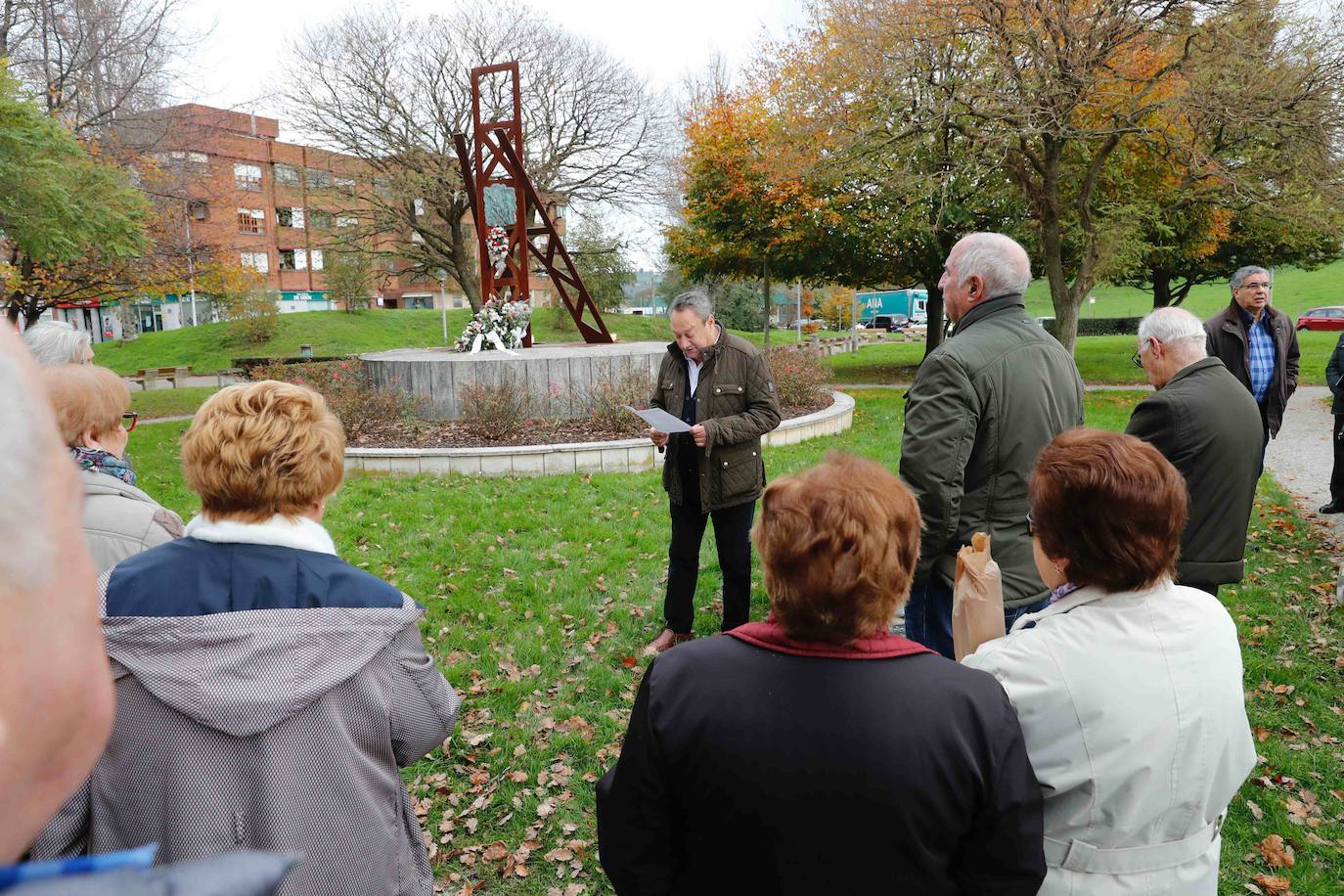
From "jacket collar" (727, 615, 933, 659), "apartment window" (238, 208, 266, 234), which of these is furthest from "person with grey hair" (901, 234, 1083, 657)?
"apartment window" (238, 208, 266, 234)

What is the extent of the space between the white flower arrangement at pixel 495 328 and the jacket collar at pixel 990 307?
32.9ft

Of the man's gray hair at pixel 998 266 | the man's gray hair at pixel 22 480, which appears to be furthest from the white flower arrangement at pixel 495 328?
the man's gray hair at pixel 22 480

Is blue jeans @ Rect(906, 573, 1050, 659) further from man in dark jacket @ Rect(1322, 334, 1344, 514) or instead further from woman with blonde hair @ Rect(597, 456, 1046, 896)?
man in dark jacket @ Rect(1322, 334, 1344, 514)

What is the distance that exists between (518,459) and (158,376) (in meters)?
22.4

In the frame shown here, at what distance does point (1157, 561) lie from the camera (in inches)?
73.6

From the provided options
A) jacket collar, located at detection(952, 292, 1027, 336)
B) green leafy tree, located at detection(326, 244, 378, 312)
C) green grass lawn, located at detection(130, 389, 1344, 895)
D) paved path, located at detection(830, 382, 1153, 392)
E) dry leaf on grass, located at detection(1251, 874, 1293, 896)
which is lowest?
dry leaf on grass, located at detection(1251, 874, 1293, 896)

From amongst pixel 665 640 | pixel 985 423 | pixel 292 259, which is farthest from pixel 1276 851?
pixel 292 259

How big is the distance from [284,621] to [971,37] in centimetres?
1683

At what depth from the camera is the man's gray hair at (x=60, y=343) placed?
12.9ft

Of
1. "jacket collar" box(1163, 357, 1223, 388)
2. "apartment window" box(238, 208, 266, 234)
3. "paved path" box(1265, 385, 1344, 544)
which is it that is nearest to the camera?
"jacket collar" box(1163, 357, 1223, 388)

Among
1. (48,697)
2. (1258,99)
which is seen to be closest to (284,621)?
(48,697)

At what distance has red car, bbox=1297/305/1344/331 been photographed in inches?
1459

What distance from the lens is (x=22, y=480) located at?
0.66 m

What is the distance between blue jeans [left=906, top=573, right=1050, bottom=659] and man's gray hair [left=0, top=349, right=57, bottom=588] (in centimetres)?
301
